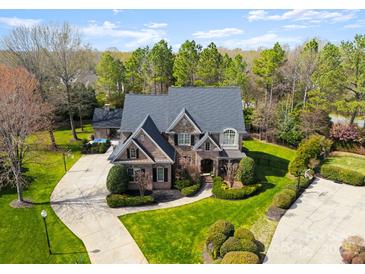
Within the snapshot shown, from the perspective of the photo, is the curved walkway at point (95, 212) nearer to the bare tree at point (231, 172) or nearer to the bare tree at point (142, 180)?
the bare tree at point (142, 180)

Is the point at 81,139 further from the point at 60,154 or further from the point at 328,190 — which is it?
the point at 328,190

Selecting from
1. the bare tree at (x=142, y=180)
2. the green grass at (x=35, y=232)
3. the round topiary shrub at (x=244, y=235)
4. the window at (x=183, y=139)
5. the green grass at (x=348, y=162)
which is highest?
the window at (x=183, y=139)

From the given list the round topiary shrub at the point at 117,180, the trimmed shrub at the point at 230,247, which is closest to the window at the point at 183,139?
the round topiary shrub at the point at 117,180

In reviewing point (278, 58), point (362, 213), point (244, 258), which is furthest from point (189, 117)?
point (278, 58)

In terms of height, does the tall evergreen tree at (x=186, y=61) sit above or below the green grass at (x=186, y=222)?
above

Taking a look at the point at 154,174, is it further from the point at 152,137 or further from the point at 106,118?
the point at 106,118

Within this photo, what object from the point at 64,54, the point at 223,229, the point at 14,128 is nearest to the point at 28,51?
the point at 64,54

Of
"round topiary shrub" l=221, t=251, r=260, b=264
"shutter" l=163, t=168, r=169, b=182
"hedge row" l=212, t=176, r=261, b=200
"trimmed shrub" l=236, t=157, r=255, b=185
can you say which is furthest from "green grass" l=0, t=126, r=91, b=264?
"trimmed shrub" l=236, t=157, r=255, b=185
